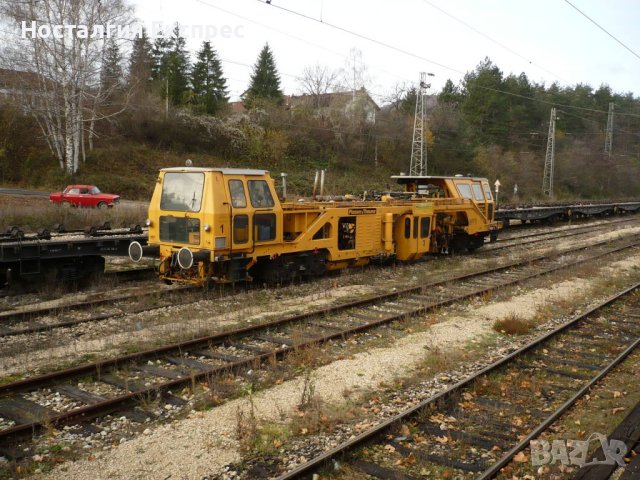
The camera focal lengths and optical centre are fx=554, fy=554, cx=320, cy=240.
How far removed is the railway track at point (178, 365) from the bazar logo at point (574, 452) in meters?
3.41

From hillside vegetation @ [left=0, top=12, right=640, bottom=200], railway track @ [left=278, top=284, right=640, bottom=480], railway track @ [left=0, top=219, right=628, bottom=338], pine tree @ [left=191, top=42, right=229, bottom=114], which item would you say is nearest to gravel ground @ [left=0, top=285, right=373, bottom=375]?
railway track @ [left=0, top=219, right=628, bottom=338]

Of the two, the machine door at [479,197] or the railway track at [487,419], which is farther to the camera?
the machine door at [479,197]

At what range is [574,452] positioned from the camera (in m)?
5.09

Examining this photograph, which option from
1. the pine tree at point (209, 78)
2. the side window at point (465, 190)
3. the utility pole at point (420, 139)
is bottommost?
the side window at point (465, 190)

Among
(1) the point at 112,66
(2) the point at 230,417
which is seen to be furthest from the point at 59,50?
(2) the point at 230,417

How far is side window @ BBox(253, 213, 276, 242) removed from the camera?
36.7ft

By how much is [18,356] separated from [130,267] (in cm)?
762

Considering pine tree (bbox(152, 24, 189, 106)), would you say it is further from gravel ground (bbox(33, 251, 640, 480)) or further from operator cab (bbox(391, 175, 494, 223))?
gravel ground (bbox(33, 251, 640, 480))

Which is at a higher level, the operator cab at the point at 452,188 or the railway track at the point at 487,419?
the operator cab at the point at 452,188

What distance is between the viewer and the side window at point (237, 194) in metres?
10.8

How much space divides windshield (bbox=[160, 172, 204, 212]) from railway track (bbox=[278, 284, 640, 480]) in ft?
20.5

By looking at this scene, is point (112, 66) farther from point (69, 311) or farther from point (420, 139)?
point (69, 311)

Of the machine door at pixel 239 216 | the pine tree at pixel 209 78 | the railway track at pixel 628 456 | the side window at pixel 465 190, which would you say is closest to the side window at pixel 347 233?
the machine door at pixel 239 216

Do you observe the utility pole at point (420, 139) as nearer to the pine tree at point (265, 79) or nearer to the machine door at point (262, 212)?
the pine tree at point (265, 79)
